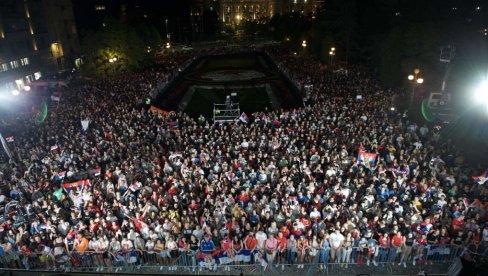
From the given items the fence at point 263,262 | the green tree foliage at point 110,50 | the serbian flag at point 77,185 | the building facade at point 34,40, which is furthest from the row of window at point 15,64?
the fence at point 263,262

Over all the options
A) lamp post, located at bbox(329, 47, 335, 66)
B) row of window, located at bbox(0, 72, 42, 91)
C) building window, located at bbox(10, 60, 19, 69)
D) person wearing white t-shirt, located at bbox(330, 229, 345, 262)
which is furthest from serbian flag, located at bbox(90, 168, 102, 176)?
building window, located at bbox(10, 60, 19, 69)

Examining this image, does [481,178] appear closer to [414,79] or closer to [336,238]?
[336,238]

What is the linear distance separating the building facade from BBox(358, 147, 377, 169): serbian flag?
42606mm

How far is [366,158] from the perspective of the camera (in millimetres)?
17156

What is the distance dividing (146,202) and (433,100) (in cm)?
2056

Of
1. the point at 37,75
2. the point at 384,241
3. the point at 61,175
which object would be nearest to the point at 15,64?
the point at 37,75

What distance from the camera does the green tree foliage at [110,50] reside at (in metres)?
45.5

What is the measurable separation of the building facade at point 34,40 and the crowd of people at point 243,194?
107 feet

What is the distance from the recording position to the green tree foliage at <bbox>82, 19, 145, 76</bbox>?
45500 millimetres

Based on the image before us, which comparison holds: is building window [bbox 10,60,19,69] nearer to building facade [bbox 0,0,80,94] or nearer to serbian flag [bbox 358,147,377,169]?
building facade [bbox 0,0,80,94]

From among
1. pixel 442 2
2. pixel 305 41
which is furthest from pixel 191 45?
pixel 442 2

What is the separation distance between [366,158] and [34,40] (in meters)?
58.5

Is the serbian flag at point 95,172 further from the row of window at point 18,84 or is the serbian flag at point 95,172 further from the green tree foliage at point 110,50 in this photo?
the row of window at point 18,84

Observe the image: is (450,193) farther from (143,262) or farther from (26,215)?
(26,215)
